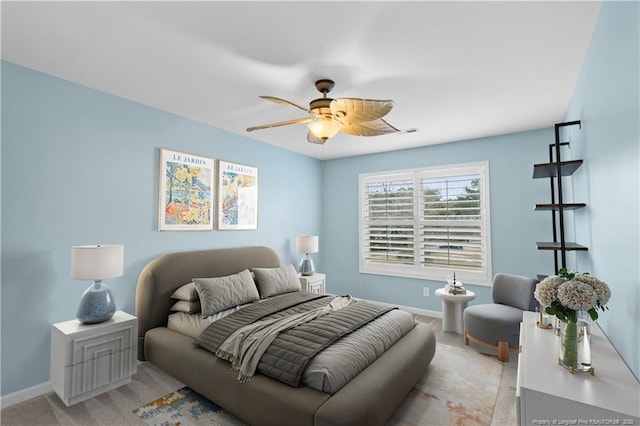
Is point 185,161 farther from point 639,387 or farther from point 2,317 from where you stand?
point 639,387

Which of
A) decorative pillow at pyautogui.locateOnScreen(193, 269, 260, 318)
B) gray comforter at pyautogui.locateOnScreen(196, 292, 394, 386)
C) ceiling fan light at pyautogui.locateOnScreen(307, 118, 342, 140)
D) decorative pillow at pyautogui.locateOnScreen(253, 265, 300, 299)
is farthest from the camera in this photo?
decorative pillow at pyautogui.locateOnScreen(253, 265, 300, 299)

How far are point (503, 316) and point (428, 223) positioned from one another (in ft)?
5.78

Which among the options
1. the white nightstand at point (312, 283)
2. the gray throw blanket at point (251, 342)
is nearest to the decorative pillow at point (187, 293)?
the gray throw blanket at point (251, 342)

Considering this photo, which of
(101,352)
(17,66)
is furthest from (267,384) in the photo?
(17,66)

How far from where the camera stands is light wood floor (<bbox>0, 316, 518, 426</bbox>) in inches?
84.3

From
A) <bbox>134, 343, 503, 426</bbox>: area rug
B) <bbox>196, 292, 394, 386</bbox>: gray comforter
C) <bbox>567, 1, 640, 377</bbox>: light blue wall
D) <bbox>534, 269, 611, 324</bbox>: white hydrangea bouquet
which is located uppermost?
<bbox>567, 1, 640, 377</bbox>: light blue wall

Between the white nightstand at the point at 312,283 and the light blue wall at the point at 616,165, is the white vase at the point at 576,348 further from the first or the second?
the white nightstand at the point at 312,283

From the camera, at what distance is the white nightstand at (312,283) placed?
447 centimetres

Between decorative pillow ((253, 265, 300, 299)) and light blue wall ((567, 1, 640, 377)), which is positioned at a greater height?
light blue wall ((567, 1, 640, 377))

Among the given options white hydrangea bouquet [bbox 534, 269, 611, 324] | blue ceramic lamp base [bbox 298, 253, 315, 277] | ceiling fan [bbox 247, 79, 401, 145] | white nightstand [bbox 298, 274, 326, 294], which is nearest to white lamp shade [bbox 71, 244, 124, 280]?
ceiling fan [bbox 247, 79, 401, 145]

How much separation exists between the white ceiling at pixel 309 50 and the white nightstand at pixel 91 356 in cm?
206

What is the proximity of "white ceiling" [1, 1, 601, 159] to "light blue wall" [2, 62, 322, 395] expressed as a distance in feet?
0.71

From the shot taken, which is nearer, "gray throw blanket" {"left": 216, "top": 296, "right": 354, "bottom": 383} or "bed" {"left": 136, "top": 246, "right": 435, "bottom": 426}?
"bed" {"left": 136, "top": 246, "right": 435, "bottom": 426}

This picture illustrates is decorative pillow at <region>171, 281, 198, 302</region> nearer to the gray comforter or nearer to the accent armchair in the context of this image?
the gray comforter
